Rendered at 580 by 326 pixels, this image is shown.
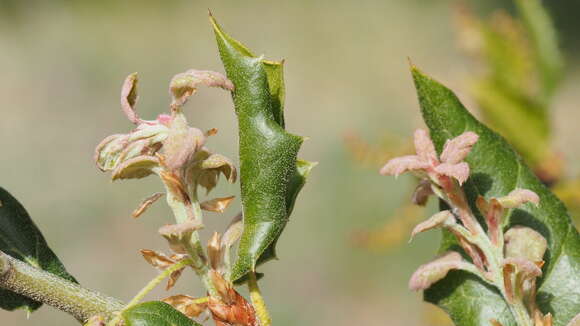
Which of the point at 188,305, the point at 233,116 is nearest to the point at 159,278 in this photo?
the point at 188,305

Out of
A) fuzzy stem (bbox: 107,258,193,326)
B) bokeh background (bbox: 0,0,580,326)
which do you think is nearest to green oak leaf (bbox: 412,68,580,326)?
fuzzy stem (bbox: 107,258,193,326)

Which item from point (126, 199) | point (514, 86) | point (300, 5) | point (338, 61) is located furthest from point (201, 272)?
point (300, 5)

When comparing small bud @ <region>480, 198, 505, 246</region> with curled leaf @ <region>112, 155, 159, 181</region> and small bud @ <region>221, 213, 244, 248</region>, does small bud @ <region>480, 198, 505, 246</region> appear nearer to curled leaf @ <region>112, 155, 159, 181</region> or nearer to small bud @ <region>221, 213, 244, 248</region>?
small bud @ <region>221, 213, 244, 248</region>

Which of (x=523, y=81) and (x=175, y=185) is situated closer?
(x=175, y=185)

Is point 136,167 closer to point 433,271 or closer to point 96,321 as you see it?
point 96,321

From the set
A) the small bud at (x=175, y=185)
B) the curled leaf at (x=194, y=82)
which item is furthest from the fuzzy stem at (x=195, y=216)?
the curled leaf at (x=194, y=82)

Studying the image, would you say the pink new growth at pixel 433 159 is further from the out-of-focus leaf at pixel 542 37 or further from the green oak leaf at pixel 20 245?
the out-of-focus leaf at pixel 542 37
